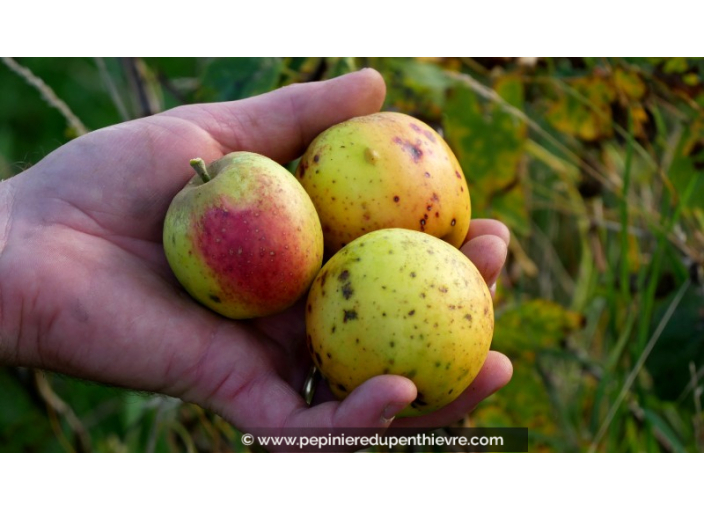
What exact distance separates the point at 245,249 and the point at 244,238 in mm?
26

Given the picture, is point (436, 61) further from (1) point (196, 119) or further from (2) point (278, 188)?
(2) point (278, 188)

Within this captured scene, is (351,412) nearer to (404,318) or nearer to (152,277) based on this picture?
(404,318)

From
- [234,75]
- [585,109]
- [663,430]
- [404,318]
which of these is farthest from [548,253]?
[404,318]

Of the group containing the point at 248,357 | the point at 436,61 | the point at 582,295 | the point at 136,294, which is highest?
the point at 436,61

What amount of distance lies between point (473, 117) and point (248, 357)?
1.10m

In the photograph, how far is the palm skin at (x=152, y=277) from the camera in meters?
1.86

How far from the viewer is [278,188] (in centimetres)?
182

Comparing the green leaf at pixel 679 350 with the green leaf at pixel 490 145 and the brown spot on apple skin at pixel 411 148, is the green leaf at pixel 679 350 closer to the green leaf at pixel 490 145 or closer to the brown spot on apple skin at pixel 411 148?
the green leaf at pixel 490 145

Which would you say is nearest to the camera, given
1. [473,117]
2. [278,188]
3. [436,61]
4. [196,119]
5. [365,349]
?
[365,349]

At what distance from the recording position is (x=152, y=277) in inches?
79.0

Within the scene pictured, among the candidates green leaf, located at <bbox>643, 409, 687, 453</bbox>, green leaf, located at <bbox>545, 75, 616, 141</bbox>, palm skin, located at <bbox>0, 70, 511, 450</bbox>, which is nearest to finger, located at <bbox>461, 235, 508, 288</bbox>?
palm skin, located at <bbox>0, 70, 511, 450</bbox>

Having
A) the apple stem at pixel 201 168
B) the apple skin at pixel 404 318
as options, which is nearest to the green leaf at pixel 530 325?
the apple skin at pixel 404 318

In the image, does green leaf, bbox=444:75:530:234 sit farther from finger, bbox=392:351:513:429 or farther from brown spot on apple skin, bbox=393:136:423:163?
finger, bbox=392:351:513:429

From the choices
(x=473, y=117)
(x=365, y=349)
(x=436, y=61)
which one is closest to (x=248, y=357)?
(x=365, y=349)
